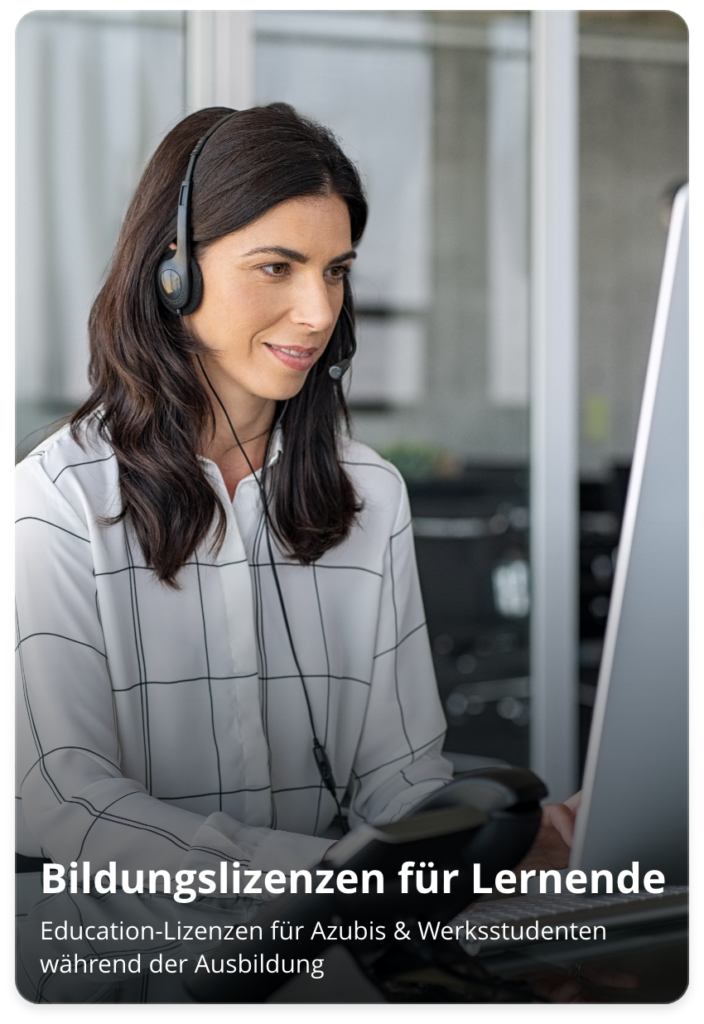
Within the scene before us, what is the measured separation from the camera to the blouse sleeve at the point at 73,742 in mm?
815

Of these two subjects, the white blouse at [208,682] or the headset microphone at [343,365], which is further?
the headset microphone at [343,365]

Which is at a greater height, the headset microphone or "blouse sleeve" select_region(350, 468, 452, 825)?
the headset microphone

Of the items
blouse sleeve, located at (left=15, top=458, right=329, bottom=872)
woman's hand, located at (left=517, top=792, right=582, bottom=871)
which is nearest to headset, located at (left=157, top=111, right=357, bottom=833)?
blouse sleeve, located at (left=15, top=458, right=329, bottom=872)

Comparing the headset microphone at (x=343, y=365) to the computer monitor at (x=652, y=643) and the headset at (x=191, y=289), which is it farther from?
the computer monitor at (x=652, y=643)

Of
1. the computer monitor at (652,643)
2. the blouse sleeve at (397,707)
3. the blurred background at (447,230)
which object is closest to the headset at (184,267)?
the blouse sleeve at (397,707)

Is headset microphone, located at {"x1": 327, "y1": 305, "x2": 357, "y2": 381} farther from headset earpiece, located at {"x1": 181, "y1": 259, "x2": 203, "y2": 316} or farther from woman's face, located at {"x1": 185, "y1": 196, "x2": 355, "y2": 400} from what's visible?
headset earpiece, located at {"x1": 181, "y1": 259, "x2": 203, "y2": 316}

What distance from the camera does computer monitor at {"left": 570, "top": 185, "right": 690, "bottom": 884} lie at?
1.94 ft

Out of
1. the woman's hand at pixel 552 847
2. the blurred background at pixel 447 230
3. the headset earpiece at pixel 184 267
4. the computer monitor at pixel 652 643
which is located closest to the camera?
the computer monitor at pixel 652 643

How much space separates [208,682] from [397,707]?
245 mm

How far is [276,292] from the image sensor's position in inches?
40.8

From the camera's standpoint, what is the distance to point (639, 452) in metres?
0.61

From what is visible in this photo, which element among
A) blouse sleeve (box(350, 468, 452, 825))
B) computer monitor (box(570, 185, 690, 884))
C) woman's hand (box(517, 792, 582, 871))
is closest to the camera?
computer monitor (box(570, 185, 690, 884))

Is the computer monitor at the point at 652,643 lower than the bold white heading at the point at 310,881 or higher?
higher

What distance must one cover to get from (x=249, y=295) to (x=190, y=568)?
309mm
